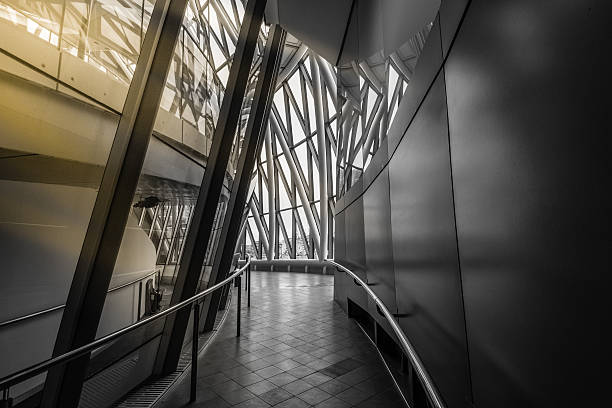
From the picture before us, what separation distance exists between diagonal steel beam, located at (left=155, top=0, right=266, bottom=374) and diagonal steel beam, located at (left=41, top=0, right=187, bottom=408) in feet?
5.42

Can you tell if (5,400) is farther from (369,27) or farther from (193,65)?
(369,27)

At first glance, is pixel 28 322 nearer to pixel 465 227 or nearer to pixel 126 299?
pixel 126 299

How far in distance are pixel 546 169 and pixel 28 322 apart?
574 centimetres

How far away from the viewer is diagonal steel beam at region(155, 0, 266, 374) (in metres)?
5.00

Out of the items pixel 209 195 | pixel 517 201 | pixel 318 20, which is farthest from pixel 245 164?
pixel 517 201

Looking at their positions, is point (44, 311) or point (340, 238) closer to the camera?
point (44, 311)

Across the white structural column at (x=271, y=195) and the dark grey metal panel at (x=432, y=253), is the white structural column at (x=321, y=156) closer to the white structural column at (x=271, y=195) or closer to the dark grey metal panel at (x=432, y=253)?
the white structural column at (x=271, y=195)

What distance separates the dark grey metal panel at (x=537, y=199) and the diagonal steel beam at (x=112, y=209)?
3.02 meters

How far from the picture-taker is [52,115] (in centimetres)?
429

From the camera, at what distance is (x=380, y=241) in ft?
17.0

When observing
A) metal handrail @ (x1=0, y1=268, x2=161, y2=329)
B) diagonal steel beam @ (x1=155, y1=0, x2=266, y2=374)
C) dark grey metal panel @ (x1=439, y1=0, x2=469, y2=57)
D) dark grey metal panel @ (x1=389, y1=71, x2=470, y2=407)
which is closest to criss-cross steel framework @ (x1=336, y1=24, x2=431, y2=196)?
dark grey metal panel @ (x1=439, y1=0, x2=469, y2=57)

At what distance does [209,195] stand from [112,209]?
2.37 metres

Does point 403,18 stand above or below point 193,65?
below

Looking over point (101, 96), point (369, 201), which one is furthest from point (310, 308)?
point (101, 96)
